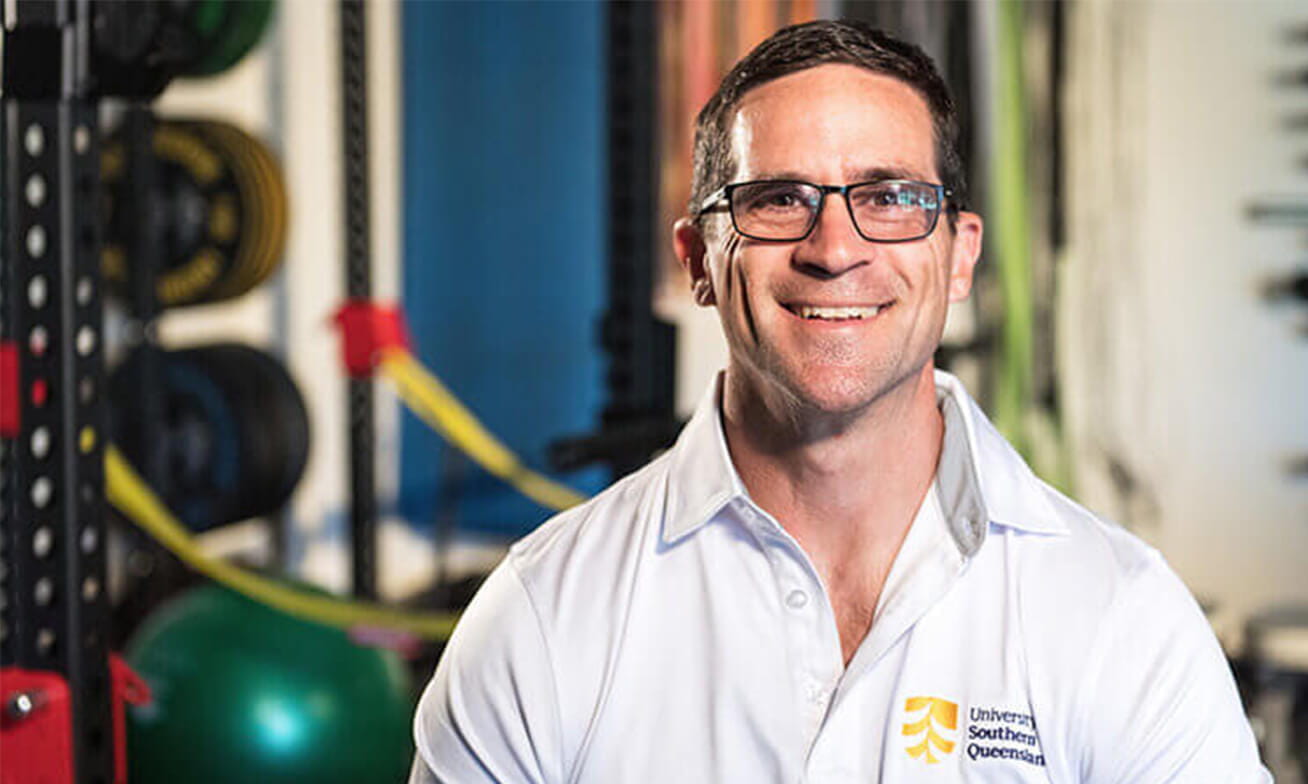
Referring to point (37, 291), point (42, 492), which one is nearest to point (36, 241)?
point (37, 291)

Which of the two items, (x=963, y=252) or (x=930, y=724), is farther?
(x=963, y=252)

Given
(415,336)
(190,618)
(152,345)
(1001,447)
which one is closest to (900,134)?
(1001,447)

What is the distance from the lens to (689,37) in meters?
4.75

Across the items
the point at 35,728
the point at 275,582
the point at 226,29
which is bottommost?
the point at 275,582

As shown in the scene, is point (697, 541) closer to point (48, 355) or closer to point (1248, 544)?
point (48, 355)

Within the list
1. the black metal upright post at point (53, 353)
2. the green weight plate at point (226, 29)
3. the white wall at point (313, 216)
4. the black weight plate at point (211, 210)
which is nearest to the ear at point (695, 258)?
the black metal upright post at point (53, 353)

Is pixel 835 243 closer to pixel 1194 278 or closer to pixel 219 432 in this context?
pixel 219 432

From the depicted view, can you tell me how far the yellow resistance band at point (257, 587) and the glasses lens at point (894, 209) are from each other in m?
1.70

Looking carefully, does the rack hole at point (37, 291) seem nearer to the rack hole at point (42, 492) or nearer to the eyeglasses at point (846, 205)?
the rack hole at point (42, 492)

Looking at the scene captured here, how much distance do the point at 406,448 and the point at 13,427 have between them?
3460 millimetres

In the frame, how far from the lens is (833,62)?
1.27m

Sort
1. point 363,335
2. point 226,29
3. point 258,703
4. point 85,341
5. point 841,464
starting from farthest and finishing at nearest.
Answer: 1. point 363,335
2. point 258,703
3. point 226,29
4. point 85,341
5. point 841,464

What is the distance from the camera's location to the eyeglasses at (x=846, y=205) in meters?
1.25

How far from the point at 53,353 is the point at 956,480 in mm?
1075
